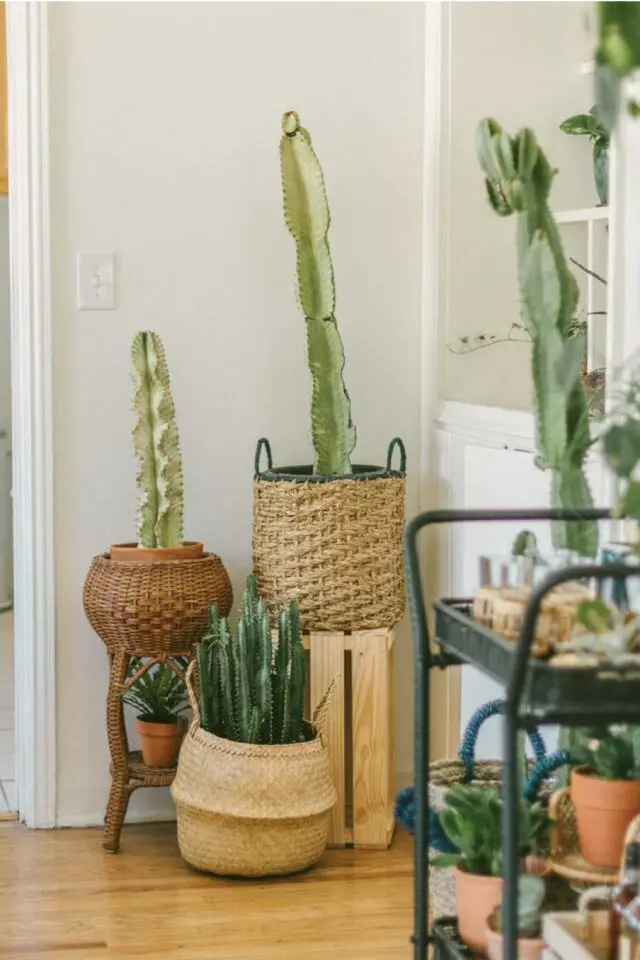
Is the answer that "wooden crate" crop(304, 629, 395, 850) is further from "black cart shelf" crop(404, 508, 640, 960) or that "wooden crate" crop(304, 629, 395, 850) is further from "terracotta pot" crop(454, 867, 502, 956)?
"black cart shelf" crop(404, 508, 640, 960)

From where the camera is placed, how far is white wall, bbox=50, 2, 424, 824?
3049mm

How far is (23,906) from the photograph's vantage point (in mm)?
2602

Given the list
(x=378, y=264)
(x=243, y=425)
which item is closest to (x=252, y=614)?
(x=243, y=425)

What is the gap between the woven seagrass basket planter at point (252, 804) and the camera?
2709mm

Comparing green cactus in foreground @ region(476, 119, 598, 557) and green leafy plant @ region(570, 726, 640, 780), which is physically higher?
green cactus in foreground @ region(476, 119, 598, 557)

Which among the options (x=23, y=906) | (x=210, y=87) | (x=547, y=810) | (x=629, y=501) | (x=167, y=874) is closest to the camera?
(x=629, y=501)

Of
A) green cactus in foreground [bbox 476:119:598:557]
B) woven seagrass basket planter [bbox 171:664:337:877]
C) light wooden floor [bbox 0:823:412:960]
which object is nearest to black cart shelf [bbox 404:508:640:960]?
green cactus in foreground [bbox 476:119:598:557]

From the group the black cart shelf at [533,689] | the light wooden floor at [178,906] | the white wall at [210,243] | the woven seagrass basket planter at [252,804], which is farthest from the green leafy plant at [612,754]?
the white wall at [210,243]

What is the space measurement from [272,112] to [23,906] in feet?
5.61

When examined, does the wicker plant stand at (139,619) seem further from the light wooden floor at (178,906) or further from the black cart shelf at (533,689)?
the black cart shelf at (533,689)

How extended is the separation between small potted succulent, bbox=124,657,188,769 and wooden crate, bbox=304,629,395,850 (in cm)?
30

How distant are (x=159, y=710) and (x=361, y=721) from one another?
44 cm

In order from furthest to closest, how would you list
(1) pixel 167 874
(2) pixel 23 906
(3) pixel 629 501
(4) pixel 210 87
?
(4) pixel 210 87 < (1) pixel 167 874 < (2) pixel 23 906 < (3) pixel 629 501

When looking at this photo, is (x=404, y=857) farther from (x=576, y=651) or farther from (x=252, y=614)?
(x=576, y=651)
